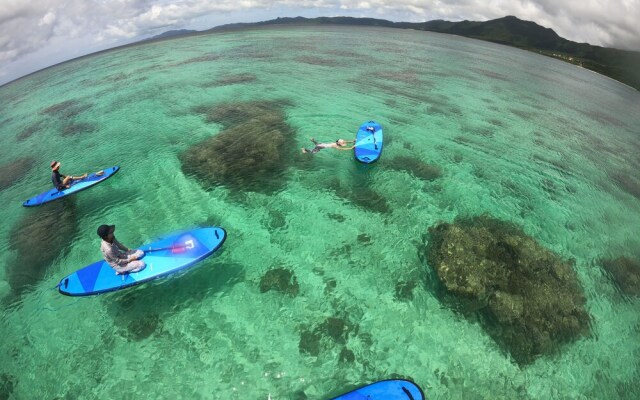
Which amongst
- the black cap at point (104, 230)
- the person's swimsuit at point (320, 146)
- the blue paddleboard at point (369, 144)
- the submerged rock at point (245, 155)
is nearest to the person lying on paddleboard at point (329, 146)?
the person's swimsuit at point (320, 146)

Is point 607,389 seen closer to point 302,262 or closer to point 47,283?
point 302,262

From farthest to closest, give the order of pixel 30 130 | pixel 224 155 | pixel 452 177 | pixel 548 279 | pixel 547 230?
pixel 30 130, pixel 224 155, pixel 452 177, pixel 547 230, pixel 548 279

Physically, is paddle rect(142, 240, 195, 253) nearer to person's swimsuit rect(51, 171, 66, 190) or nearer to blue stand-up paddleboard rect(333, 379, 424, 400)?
blue stand-up paddleboard rect(333, 379, 424, 400)

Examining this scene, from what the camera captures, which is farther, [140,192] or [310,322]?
[140,192]

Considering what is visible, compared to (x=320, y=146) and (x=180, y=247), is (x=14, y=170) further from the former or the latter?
(x=320, y=146)

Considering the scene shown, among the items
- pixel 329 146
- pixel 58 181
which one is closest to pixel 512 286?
pixel 329 146

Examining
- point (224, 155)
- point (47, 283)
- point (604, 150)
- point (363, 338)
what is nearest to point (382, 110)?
point (224, 155)

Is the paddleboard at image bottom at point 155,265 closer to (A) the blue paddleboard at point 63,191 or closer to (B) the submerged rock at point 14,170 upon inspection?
(A) the blue paddleboard at point 63,191
